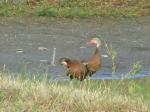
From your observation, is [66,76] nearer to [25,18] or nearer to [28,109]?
[28,109]

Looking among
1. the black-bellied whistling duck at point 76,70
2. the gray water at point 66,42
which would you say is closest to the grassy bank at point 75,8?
the gray water at point 66,42

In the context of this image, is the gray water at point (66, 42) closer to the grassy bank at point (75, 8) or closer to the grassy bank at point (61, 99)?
the grassy bank at point (75, 8)

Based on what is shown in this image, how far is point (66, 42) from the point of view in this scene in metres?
12.3

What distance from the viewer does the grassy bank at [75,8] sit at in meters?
15.7

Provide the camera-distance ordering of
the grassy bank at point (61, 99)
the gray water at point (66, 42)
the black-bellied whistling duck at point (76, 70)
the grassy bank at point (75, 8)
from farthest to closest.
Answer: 1. the grassy bank at point (75, 8)
2. the gray water at point (66, 42)
3. the black-bellied whistling duck at point (76, 70)
4. the grassy bank at point (61, 99)

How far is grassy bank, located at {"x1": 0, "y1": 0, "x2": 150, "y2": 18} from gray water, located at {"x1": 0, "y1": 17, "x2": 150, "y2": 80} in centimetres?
50

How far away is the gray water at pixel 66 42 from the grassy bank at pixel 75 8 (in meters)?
0.50

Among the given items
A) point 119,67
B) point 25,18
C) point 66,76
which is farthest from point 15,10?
point 66,76

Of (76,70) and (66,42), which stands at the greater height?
(76,70)

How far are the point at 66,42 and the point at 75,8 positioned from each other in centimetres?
434

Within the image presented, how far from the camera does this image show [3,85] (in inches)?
248

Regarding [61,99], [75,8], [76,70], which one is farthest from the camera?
[75,8]

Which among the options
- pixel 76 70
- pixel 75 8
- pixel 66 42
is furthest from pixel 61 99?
pixel 75 8

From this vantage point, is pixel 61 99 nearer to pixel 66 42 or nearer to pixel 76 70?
pixel 76 70
